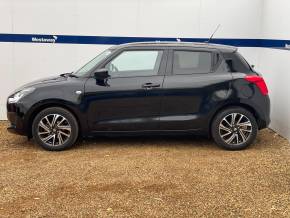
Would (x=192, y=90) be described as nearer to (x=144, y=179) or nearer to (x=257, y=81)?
(x=257, y=81)

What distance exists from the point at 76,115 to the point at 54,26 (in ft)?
10.2

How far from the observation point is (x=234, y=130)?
7.37 meters

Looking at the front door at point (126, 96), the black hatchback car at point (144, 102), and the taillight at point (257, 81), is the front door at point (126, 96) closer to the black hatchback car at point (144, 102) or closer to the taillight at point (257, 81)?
the black hatchback car at point (144, 102)

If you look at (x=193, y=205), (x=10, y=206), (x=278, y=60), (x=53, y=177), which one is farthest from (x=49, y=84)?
(x=278, y=60)

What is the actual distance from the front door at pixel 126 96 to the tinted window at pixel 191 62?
0.25m

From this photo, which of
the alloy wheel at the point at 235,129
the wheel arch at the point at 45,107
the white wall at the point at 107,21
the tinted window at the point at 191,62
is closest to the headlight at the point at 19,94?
the wheel arch at the point at 45,107

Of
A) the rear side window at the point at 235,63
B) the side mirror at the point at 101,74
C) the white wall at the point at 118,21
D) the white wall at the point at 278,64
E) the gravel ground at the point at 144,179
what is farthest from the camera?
the white wall at the point at 118,21

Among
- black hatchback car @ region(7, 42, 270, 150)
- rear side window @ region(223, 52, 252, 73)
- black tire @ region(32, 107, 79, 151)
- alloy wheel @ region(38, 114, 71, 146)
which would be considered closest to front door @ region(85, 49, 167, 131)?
black hatchback car @ region(7, 42, 270, 150)

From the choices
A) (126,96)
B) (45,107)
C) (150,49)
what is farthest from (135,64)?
(45,107)

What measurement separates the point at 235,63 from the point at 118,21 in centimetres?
322

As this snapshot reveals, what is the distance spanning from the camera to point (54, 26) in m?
9.69

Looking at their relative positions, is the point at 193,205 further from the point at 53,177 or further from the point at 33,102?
the point at 33,102

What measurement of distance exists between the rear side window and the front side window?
108 cm

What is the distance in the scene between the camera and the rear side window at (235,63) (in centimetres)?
739
